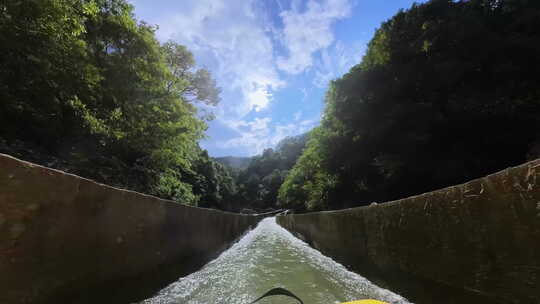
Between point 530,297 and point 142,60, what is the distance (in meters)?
11.5

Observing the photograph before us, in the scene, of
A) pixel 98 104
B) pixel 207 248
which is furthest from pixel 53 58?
pixel 207 248

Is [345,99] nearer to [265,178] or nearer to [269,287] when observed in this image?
[269,287]

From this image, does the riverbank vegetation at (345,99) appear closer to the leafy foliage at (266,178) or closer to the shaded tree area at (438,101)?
the shaded tree area at (438,101)

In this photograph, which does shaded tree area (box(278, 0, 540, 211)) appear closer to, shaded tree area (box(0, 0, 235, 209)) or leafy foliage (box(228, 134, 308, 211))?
shaded tree area (box(0, 0, 235, 209))

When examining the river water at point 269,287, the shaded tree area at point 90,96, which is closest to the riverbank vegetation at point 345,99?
the shaded tree area at point 90,96

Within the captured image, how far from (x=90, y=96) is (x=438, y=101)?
48.3 feet

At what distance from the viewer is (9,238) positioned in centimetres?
135

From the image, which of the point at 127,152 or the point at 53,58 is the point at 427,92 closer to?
the point at 127,152

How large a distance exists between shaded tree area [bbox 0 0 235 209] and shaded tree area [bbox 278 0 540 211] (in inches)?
342

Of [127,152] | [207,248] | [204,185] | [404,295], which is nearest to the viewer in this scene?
[404,295]

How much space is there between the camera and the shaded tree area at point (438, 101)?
938 cm

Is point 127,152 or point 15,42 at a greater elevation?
point 15,42

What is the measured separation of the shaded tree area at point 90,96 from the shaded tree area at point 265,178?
2660 inches

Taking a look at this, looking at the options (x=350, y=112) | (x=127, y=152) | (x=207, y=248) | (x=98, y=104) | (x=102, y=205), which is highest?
(x=350, y=112)
